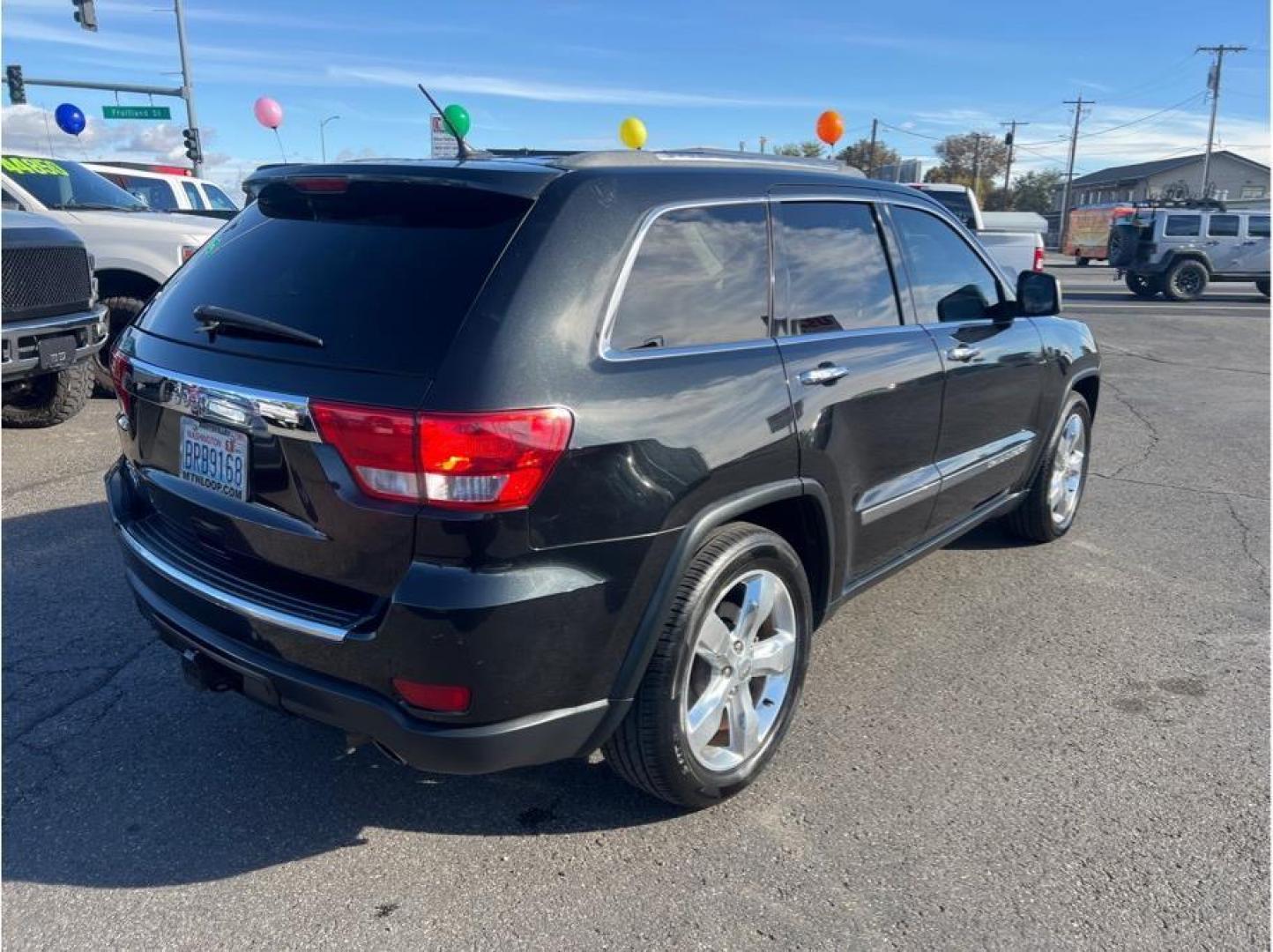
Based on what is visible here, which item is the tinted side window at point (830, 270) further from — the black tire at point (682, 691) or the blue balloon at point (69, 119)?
the blue balloon at point (69, 119)

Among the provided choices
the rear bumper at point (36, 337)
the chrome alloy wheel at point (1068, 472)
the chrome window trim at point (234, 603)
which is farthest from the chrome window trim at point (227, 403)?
the rear bumper at point (36, 337)

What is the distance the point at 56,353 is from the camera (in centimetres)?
628

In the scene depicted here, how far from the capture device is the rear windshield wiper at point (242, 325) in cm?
238

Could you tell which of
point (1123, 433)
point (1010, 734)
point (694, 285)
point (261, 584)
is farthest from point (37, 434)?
point (1123, 433)

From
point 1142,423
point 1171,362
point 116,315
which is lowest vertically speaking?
point 1142,423

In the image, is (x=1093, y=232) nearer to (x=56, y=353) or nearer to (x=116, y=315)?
(x=116, y=315)

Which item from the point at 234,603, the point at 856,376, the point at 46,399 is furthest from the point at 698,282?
the point at 46,399

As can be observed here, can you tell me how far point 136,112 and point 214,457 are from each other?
28274 millimetres

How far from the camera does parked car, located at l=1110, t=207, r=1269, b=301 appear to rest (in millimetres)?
21547

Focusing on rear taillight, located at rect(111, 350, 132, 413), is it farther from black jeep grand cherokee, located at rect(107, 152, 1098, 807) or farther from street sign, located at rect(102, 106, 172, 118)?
street sign, located at rect(102, 106, 172, 118)

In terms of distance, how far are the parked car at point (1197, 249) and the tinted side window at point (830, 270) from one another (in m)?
21.4

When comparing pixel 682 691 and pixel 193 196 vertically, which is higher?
pixel 193 196

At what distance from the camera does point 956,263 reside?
13.6ft

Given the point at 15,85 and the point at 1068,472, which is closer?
the point at 1068,472
